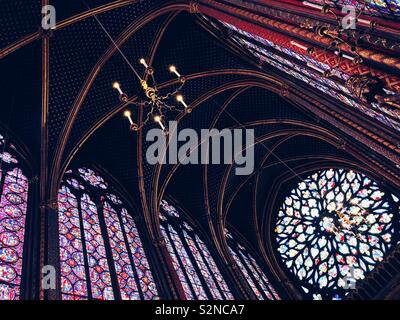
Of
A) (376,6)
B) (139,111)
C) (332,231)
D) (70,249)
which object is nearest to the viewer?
(376,6)

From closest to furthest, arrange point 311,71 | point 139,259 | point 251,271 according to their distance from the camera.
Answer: point 311,71 < point 139,259 < point 251,271

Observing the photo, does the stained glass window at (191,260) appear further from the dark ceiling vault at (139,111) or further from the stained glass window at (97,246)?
the stained glass window at (97,246)

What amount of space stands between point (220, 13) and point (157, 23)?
361 cm

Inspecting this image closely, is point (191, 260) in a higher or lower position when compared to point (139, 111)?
lower

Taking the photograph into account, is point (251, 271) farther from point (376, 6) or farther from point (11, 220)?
point (376, 6)

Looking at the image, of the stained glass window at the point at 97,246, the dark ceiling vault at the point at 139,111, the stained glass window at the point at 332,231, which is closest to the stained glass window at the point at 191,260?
the dark ceiling vault at the point at 139,111

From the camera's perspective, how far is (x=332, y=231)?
48.9 ft

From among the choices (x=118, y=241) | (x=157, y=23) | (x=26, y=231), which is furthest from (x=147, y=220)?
(x=157, y=23)

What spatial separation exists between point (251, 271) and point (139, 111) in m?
7.14

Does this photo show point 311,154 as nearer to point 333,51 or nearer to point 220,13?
point 220,13

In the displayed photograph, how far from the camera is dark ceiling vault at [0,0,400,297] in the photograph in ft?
41.8

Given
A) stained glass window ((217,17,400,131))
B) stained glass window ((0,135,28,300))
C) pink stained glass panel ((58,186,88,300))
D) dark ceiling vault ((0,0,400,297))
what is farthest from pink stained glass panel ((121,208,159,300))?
stained glass window ((217,17,400,131))

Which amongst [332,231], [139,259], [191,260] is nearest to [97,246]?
[139,259]

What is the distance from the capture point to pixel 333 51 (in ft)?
23.6
